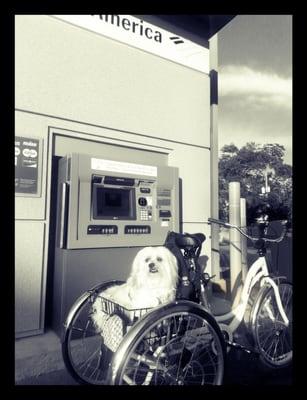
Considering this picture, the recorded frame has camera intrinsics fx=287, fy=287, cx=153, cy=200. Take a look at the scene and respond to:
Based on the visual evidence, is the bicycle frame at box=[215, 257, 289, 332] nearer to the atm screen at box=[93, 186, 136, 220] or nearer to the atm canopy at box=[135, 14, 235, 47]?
the atm screen at box=[93, 186, 136, 220]

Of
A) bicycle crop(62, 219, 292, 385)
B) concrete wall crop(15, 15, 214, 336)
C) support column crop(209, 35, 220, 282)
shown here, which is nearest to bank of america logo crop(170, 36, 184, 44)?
concrete wall crop(15, 15, 214, 336)

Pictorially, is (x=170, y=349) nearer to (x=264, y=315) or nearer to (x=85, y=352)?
(x=85, y=352)

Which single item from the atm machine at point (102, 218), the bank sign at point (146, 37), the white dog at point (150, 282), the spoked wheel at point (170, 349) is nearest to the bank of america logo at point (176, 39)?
the bank sign at point (146, 37)

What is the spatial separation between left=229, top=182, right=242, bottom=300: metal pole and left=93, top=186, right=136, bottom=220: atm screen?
4.69ft

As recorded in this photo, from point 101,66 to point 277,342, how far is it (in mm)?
3104

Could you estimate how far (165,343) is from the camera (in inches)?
62.9

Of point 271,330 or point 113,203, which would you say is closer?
point 271,330

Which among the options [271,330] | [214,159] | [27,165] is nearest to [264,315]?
[271,330]

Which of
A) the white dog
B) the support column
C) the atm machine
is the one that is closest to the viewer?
the white dog

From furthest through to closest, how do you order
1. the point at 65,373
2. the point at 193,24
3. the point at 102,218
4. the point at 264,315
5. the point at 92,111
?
the point at 193,24 → the point at 92,111 → the point at 102,218 → the point at 264,315 → the point at 65,373

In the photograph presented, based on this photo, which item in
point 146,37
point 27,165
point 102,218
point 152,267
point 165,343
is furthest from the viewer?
point 146,37

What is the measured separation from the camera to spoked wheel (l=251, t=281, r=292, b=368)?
2166 mm

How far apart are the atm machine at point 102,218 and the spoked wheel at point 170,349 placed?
3.50ft

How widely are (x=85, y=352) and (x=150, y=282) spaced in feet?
2.59
